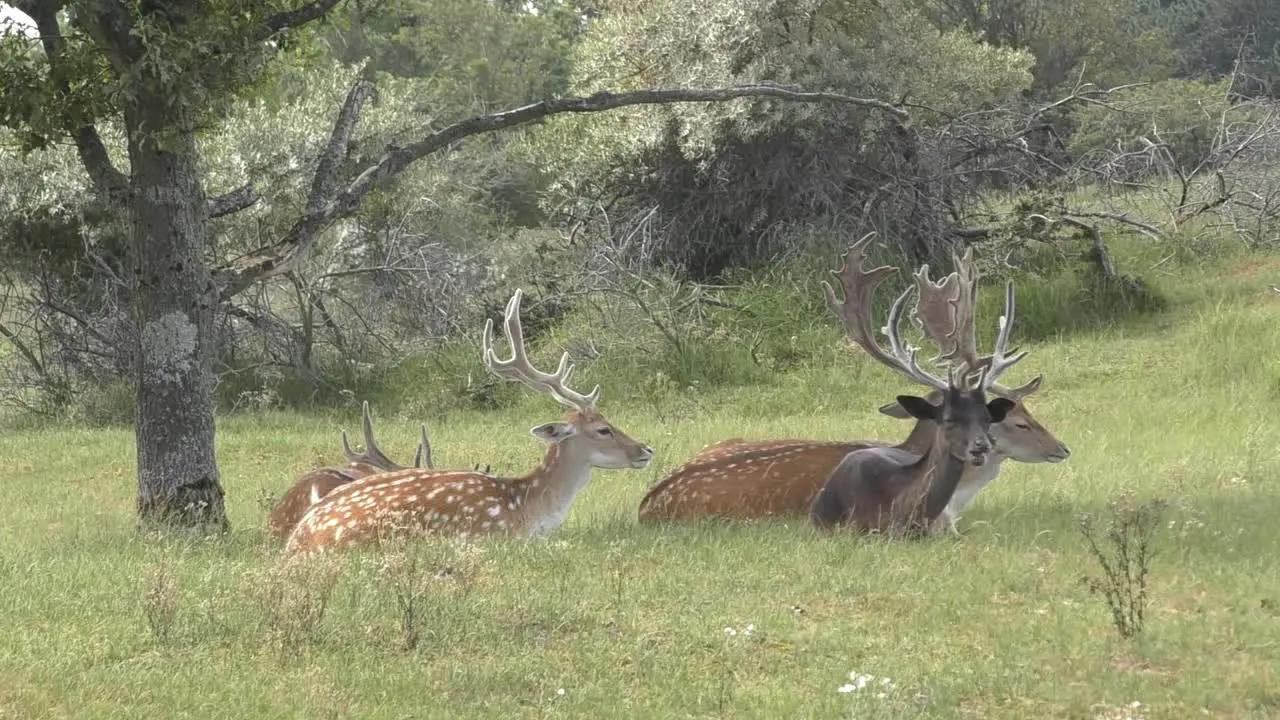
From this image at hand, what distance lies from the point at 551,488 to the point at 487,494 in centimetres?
38

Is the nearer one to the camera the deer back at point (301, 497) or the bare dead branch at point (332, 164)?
the deer back at point (301, 497)

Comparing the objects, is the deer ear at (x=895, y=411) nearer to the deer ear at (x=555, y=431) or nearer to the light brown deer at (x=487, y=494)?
the light brown deer at (x=487, y=494)

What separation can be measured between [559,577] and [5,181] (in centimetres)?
1382

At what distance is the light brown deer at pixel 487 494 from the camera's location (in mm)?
8164

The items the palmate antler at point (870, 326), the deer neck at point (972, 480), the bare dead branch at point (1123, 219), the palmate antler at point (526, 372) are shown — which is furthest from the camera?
the bare dead branch at point (1123, 219)

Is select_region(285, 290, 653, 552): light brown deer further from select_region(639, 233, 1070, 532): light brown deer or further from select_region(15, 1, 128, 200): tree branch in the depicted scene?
select_region(15, 1, 128, 200): tree branch

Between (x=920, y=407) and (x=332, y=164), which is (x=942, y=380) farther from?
(x=332, y=164)

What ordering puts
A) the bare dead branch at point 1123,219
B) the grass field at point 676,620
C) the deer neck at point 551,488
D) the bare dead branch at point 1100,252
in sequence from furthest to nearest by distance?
the bare dead branch at point 1100,252, the bare dead branch at point 1123,219, the deer neck at point 551,488, the grass field at point 676,620

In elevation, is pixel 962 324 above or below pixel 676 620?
above

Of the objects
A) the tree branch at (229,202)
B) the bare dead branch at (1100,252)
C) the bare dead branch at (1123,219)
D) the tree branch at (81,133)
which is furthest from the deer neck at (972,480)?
the bare dead branch at (1100,252)

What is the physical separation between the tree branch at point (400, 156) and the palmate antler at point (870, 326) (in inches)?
41.7

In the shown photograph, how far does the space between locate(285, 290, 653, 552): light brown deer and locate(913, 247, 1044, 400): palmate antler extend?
75.3 inches

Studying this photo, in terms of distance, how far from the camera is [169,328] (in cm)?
949

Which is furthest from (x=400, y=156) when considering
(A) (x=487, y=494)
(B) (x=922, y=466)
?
(B) (x=922, y=466)
